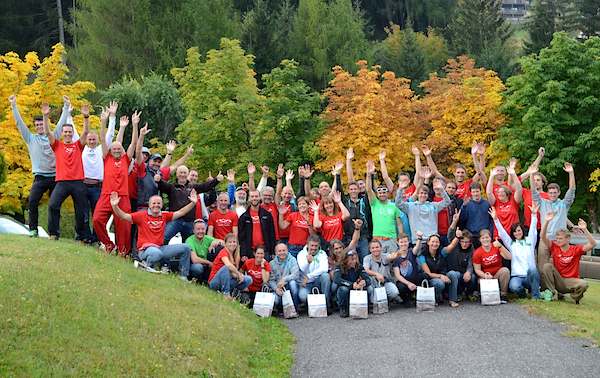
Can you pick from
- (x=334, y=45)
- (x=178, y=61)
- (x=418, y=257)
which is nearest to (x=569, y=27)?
(x=334, y=45)

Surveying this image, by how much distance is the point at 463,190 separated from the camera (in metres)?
17.1

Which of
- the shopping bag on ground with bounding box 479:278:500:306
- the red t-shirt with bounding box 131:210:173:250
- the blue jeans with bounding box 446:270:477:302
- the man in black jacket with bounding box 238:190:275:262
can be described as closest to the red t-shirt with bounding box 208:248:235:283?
the man in black jacket with bounding box 238:190:275:262

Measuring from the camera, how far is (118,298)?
455 inches

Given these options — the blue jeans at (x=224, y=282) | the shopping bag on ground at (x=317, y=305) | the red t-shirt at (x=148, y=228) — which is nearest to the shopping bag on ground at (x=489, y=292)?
the shopping bag on ground at (x=317, y=305)

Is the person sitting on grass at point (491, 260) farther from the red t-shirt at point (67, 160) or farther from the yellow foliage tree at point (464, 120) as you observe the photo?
the yellow foliage tree at point (464, 120)

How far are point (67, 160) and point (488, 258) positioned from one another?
24.8ft

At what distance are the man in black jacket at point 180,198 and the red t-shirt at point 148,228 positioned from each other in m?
0.58

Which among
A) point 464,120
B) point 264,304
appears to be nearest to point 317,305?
point 264,304

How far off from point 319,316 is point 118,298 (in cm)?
463

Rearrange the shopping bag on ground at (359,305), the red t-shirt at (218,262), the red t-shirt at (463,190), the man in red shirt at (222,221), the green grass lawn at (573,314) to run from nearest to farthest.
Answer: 1. the green grass lawn at (573,314)
2. the shopping bag on ground at (359,305)
3. the red t-shirt at (218,262)
4. the man in red shirt at (222,221)
5. the red t-shirt at (463,190)

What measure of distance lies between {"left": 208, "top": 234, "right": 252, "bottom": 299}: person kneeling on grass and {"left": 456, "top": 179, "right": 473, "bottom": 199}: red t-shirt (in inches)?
176

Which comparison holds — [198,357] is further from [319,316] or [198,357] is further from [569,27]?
[569,27]

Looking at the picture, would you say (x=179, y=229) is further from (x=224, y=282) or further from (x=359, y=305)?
(x=359, y=305)

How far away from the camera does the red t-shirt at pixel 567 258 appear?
16438 mm
